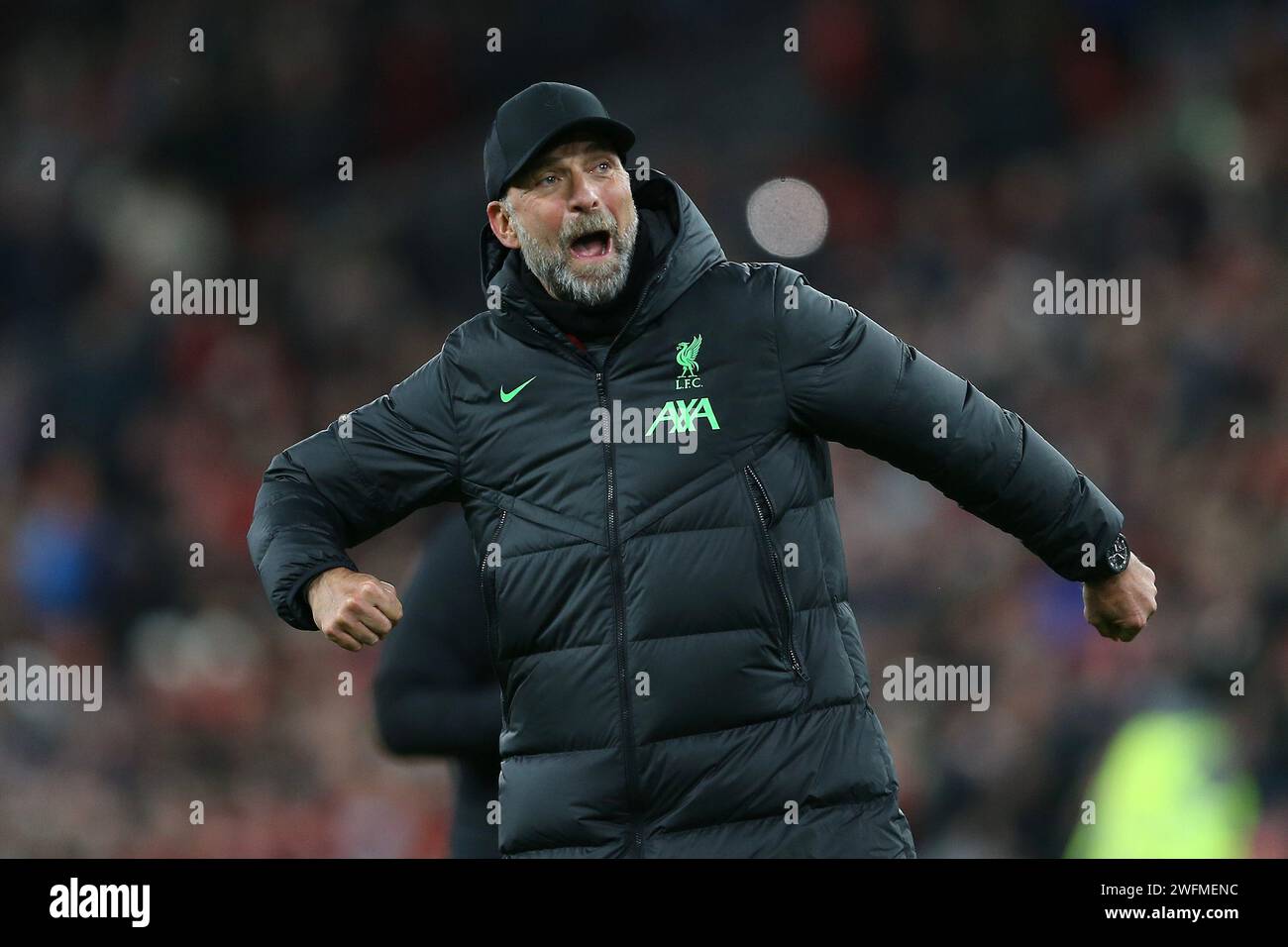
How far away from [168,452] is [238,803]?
5.42 feet

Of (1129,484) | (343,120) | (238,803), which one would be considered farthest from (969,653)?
(343,120)

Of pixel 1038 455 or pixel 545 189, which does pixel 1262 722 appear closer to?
pixel 1038 455

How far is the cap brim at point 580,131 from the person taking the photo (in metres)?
3.07

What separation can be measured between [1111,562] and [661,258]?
3.00ft

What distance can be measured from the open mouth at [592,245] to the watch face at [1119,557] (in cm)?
99

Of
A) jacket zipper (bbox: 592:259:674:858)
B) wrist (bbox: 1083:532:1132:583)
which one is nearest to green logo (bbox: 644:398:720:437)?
jacket zipper (bbox: 592:259:674:858)

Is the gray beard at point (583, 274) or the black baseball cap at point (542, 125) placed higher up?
the black baseball cap at point (542, 125)

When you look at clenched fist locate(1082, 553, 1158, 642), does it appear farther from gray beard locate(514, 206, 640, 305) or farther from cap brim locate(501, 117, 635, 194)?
cap brim locate(501, 117, 635, 194)

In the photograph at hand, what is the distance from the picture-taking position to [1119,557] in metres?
2.99
